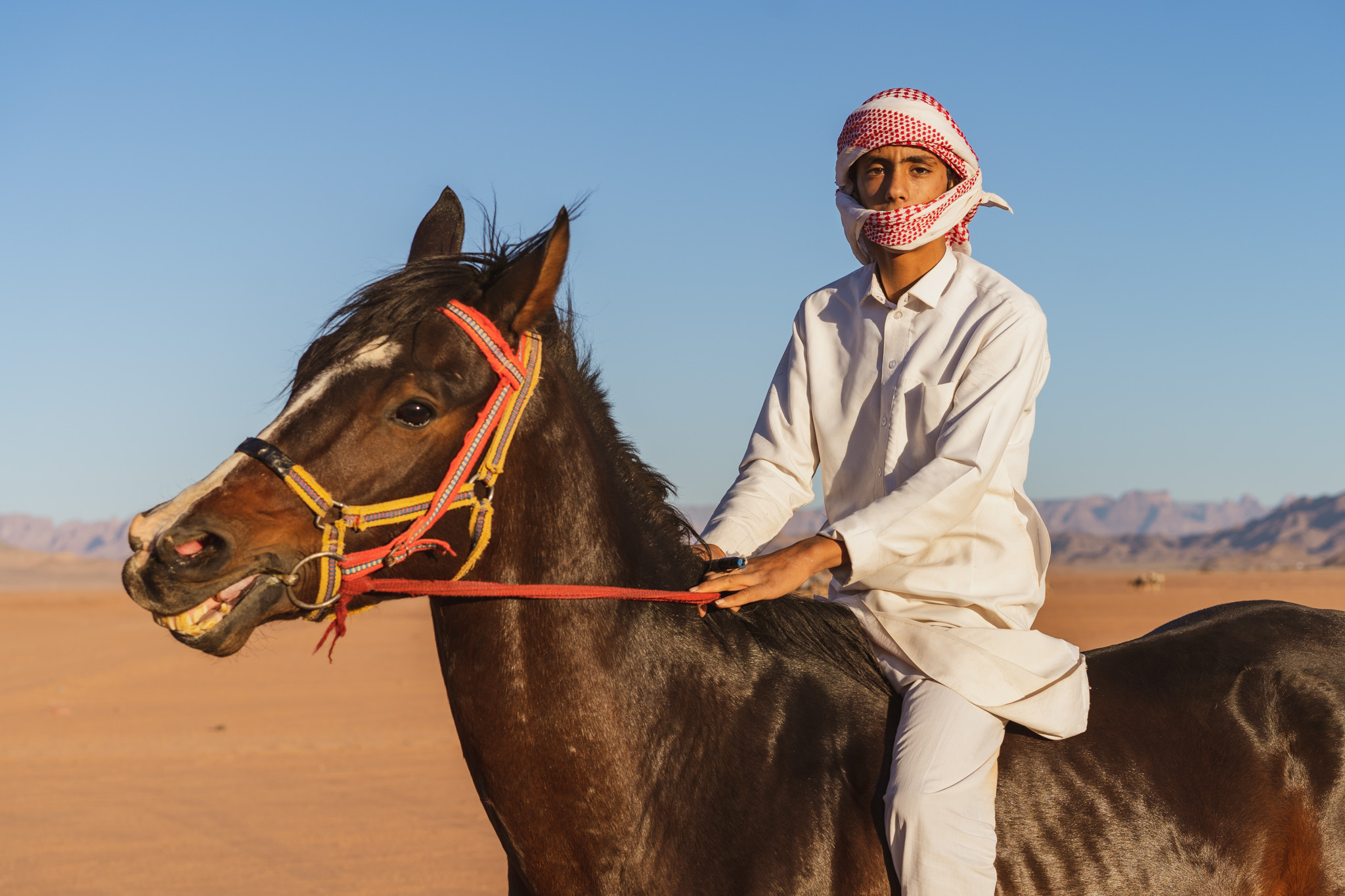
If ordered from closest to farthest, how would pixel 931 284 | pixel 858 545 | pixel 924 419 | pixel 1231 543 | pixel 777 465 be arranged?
1. pixel 858 545
2. pixel 924 419
3. pixel 931 284
4. pixel 777 465
5. pixel 1231 543

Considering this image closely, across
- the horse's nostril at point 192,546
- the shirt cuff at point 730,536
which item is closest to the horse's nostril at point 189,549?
the horse's nostril at point 192,546

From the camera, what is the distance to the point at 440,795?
466 inches

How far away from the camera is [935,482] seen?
3.04m

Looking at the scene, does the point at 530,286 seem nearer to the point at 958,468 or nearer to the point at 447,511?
A: the point at 447,511

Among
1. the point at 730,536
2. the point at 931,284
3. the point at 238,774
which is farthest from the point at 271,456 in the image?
the point at 238,774

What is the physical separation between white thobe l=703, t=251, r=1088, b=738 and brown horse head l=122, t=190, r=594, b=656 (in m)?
1.00

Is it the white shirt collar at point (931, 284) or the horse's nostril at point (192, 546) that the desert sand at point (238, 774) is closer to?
the horse's nostril at point (192, 546)

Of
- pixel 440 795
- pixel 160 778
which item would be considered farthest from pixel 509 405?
pixel 160 778

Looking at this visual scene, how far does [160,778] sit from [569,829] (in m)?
11.6

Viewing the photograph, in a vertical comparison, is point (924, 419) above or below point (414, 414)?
above

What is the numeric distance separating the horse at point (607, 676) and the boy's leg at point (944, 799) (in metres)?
0.10

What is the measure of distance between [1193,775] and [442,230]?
2.76m

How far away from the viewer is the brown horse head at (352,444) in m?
2.52

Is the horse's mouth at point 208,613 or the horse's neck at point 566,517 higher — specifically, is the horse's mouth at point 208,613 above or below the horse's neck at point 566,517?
below
